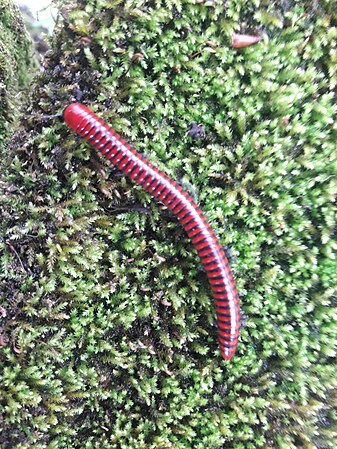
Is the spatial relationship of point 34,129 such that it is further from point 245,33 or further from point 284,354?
point 284,354

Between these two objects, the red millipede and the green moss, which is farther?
the green moss

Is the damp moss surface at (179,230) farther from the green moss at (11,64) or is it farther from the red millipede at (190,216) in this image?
the green moss at (11,64)

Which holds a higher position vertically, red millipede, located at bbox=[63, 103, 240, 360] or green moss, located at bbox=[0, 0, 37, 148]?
green moss, located at bbox=[0, 0, 37, 148]

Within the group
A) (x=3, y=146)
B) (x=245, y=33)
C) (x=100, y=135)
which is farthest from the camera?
(x=3, y=146)

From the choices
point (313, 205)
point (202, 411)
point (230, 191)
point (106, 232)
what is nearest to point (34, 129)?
point (106, 232)

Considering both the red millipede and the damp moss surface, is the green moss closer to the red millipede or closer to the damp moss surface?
the damp moss surface

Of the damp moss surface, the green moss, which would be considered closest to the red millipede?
the damp moss surface

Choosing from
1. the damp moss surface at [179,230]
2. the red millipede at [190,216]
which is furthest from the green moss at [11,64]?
the red millipede at [190,216]
